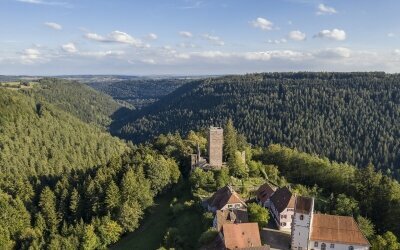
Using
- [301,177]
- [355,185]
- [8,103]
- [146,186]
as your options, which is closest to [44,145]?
[8,103]

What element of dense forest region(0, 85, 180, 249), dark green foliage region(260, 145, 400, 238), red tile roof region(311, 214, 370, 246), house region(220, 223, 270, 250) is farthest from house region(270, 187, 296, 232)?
dense forest region(0, 85, 180, 249)

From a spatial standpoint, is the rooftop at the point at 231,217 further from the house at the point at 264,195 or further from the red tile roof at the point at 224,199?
the house at the point at 264,195

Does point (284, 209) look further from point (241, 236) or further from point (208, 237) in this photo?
point (208, 237)

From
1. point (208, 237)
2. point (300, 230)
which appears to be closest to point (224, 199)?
point (208, 237)

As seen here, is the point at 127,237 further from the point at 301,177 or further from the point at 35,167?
the point at 35,167

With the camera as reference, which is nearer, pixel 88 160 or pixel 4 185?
pixel 4 185

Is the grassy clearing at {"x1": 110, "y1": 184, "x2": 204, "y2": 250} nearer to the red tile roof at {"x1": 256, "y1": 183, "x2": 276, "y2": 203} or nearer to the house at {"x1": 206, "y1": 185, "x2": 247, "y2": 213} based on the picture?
the house at {"x1": 206, "y1": 185, "x2": 247, "y2": 213}
